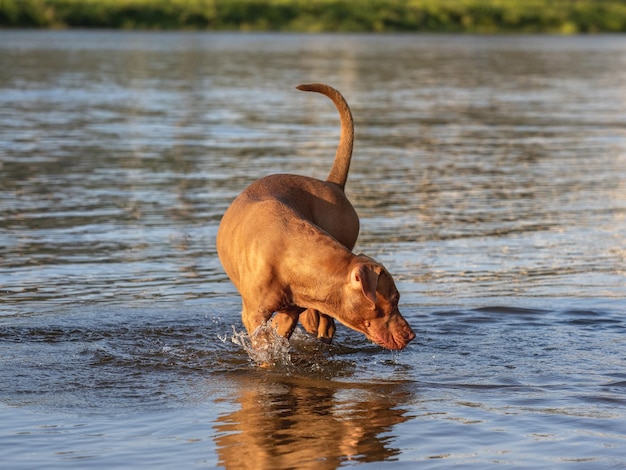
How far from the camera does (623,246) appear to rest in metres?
11.8

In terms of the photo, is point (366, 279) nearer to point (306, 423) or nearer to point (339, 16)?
point (306, 423)

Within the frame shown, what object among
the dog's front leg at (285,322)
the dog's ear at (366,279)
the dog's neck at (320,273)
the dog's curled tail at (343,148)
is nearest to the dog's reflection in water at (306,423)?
the dog's front leg at (285,322)

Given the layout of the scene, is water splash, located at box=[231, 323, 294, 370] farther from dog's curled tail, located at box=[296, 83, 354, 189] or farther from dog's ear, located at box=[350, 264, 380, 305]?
dog's curled tail, located at box=[296, 83, 354, 189]

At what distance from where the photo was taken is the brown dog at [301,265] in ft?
23.2

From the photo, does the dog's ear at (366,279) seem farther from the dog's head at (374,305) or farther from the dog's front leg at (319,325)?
the dog's front leg at (319,325)

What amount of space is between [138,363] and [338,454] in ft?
7.24

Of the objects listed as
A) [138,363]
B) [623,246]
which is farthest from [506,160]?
[138,363]

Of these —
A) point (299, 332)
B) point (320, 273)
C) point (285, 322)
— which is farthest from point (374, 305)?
point (299, 332)

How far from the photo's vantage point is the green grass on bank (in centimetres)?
6619

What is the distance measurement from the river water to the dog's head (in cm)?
44

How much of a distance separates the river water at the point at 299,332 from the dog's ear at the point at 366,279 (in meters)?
0.74

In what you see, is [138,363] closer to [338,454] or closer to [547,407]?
[338,454]

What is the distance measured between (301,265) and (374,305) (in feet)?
1.70

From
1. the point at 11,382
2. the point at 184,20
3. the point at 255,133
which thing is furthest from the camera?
the point at 184,20
